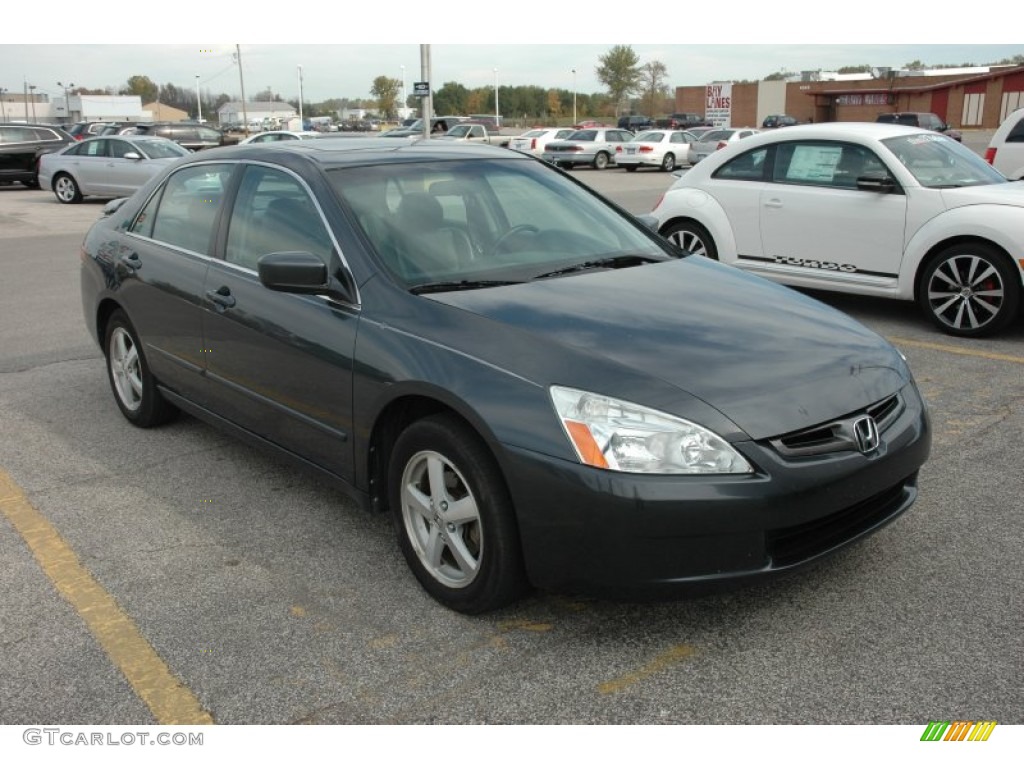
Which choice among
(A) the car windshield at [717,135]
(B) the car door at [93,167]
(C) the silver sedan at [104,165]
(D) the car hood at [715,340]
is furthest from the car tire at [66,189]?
(D) the car hood at [715,340]

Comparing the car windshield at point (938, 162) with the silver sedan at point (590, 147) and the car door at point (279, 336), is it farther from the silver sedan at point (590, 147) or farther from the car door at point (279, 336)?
the silver sedan at point (590, 147)

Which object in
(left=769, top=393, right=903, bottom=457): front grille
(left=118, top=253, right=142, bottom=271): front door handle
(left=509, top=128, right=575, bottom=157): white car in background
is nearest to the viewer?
(left=769, top=393, right=903, bottom=457): front grille

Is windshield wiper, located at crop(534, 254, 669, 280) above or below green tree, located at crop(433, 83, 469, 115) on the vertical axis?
below

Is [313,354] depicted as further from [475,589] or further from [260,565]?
[475,589]

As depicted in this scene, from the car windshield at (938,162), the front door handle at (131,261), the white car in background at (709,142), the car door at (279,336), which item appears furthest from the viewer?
the white car in background at (709,142)

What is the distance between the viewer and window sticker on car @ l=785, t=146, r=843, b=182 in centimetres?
784

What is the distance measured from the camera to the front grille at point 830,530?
2.93 m

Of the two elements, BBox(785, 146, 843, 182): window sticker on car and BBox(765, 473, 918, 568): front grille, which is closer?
BBox(765, 473, 918, 568): front grille

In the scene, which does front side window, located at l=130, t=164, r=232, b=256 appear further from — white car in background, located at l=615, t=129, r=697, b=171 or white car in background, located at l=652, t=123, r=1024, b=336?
white car in background, located at l=615, t=129, r=697, b=171

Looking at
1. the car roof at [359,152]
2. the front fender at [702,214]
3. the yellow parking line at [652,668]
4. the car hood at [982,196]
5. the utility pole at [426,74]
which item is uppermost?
the utility pole at [426,74]

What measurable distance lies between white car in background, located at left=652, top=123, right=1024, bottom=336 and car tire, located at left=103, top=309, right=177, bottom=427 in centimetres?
511

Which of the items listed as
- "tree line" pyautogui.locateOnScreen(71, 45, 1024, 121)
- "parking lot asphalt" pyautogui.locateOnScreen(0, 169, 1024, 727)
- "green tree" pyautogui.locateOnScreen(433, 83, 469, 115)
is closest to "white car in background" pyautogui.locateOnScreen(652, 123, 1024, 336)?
"parking lot asphalt" pyautogui.locateOnScreen(0, 169, 1024, 727)

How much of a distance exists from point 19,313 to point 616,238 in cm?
670

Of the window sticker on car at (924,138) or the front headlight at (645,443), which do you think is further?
the window sticker on car at (924,138)
